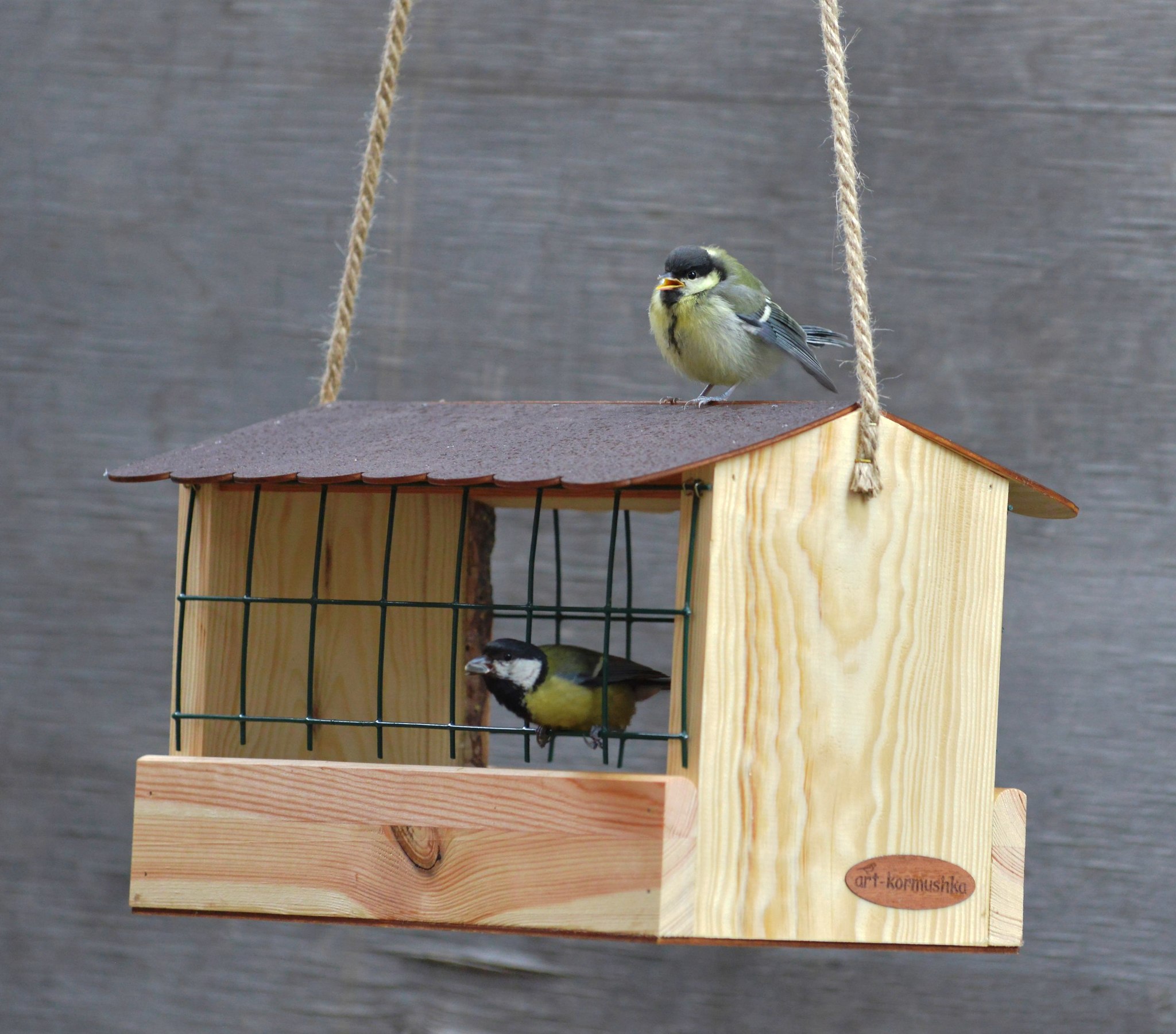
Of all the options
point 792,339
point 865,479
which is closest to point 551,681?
point 865,479

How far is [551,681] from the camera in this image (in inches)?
100

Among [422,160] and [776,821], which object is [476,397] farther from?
[776,821]

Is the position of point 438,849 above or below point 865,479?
below

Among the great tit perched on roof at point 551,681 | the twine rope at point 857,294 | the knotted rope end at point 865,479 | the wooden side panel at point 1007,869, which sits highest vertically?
the twine rope at point 857,294

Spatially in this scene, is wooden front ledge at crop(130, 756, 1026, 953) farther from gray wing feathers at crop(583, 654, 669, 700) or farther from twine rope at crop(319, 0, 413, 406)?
twine rope at crop(319, 0, 413, 406)

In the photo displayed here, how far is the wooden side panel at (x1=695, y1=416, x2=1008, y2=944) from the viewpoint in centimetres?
205

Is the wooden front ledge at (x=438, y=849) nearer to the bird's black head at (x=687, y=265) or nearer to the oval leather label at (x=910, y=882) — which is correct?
the oval leather label at (x=910, y=882)

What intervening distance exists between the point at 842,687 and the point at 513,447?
25.5 inches

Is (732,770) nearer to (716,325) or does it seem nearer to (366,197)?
(716,325)

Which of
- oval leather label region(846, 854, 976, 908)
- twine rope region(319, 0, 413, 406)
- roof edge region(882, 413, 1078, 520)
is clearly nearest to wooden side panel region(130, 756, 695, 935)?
oval leather label region(846, 854, 976, 908)

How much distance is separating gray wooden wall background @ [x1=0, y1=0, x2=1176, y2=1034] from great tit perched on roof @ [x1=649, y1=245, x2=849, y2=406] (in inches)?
38.0

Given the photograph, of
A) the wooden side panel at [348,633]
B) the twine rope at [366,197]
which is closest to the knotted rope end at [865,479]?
the wooden side panel at [348,633]

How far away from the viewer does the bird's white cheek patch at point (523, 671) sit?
2498mm

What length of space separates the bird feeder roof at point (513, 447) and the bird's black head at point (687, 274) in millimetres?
308
